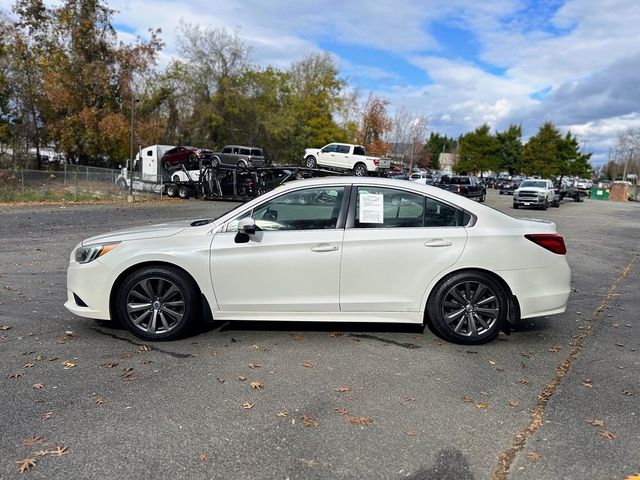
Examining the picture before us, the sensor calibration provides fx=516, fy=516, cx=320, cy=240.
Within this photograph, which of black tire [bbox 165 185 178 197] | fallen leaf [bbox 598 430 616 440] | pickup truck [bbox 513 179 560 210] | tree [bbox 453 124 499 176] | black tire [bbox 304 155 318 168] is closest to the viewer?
fallen leaf [bbox 598 430 616 440]

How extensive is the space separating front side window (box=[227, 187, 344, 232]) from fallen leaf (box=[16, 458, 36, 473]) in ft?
8.55

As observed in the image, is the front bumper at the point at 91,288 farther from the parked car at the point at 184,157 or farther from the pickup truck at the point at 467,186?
the pickup truck at the point at 467,186

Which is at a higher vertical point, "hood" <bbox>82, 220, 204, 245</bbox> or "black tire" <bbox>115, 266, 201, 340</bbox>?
"hood" <bbox>82, 220, 204, 245</bbox>

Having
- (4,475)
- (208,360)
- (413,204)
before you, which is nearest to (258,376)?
(208,360)

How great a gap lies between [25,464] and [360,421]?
2034 mm

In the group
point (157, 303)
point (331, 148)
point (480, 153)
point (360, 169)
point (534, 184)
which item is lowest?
point (157, 303)

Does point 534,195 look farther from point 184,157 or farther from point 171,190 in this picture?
point 171,190

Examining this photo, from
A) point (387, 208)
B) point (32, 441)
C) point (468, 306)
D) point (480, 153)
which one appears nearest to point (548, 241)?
point (468, 306)

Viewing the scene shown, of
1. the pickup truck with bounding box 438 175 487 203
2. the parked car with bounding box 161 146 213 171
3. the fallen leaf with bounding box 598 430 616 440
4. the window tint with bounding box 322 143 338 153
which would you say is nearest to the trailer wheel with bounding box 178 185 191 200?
the parked car with bounding box 161 146 213 171

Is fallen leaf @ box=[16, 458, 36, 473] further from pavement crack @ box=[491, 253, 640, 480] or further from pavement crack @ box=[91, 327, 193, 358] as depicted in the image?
pavement crack @ box=[491, 253, 640, 480]

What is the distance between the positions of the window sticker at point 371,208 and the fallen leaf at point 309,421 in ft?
6.76

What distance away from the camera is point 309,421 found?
11.5 feet

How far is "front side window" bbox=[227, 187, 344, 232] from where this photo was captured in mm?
5023

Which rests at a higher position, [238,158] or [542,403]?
[238,158]
